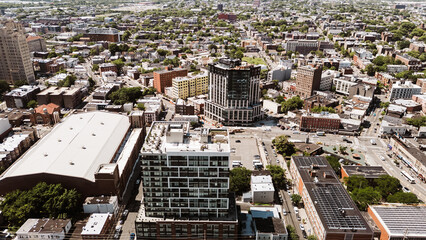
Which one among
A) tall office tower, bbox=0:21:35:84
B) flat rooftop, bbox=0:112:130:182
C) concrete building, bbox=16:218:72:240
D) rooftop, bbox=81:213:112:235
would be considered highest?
tall office tower, bbox=0:21:35:84

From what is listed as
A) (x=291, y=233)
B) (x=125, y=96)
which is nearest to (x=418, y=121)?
(x=291, y=233)

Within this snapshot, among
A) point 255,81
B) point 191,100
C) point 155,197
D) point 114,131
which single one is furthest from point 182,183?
point 191,100

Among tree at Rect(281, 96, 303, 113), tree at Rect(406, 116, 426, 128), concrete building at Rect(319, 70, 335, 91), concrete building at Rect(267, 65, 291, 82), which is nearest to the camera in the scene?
tree at Rect(406, 116, 426, 128)

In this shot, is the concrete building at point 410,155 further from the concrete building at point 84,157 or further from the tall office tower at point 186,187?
the concrete building at point 84,157

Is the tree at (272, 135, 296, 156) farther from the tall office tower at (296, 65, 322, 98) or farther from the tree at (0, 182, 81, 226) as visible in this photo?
the tree at (0, 182, 81, 226)

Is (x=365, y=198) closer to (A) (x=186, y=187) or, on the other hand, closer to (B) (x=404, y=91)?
(A) (x=186, y=187)

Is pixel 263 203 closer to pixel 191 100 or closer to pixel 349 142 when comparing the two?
pixel 349 142

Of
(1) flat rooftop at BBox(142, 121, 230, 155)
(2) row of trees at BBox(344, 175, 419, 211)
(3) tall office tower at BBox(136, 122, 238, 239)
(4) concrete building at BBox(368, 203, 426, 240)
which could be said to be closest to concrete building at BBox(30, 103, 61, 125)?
(1) flat rooftop at BBox(142, 121, 230, 155)
